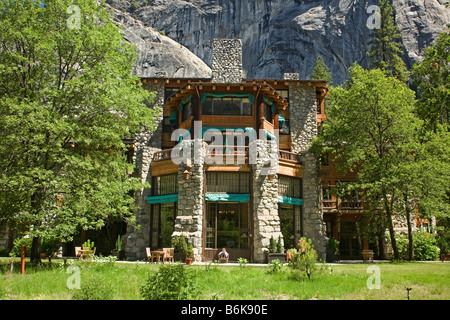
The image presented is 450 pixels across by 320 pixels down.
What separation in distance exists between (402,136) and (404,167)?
375 cm

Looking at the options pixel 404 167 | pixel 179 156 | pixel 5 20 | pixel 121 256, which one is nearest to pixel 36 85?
pixel 5 20

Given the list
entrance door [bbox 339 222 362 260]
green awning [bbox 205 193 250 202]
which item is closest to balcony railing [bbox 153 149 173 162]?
green awning [bbox 205 193 250 202]

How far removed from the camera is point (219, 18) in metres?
83.8

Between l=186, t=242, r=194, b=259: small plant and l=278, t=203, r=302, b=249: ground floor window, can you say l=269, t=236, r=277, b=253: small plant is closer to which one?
l=278, t=203, r=302, b=249: ground floor window

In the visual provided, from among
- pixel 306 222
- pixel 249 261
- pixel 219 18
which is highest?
pixel 219 18

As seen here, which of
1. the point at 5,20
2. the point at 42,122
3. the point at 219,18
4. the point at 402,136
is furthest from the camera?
the point at 219,18

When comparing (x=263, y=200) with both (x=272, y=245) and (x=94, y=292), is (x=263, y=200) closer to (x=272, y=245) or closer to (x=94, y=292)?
(x=272, y=245)

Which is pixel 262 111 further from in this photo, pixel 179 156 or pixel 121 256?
pixel 121 256

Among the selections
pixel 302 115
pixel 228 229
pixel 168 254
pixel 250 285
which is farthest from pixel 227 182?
pixel 250 285

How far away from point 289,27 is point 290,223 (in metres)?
52.8

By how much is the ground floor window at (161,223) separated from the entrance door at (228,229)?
3.26 metres

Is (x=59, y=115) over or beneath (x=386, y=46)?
beneath

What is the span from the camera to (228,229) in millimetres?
25078

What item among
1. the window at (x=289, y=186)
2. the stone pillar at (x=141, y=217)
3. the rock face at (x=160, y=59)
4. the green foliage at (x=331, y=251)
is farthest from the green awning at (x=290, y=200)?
the rock face at (x=160, y=59)
